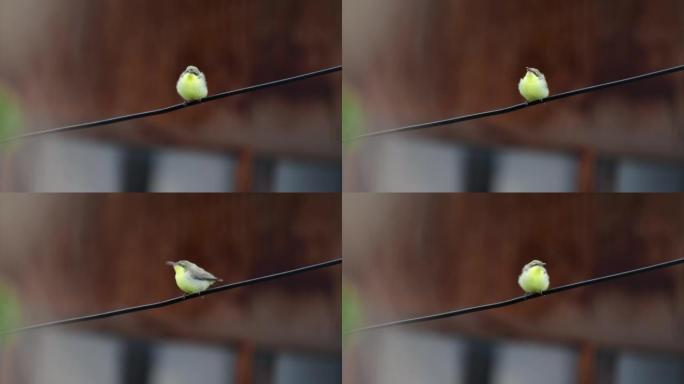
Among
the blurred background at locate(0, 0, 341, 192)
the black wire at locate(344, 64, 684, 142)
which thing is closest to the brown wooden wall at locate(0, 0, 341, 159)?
the blurred background at locate(0, 0, 341, 192)

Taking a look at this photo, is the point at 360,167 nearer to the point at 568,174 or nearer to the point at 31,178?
the point at 568,174

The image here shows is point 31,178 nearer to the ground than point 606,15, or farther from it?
nearer to the ground

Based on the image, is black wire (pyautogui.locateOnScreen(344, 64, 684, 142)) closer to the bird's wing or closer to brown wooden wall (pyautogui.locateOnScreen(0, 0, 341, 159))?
brown wooden wall (pyautogui.locateOnScreen(0, 0, 341, 159))

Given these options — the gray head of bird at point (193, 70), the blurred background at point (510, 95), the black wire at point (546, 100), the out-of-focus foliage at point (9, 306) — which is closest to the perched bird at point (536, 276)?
the blurred background at point (510, 95)

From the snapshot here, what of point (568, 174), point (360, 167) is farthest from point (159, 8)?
point (568, 174)

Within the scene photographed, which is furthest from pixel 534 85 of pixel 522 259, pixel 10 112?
pixel 10 112

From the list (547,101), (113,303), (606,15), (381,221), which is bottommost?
(113,303)

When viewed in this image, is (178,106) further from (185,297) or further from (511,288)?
(511,288)
